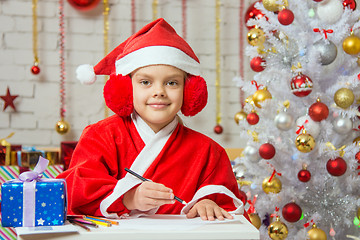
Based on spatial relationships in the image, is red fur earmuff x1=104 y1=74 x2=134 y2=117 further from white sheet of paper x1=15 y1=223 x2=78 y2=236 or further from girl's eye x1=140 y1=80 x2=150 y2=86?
white sheet of paper x1=15 y1=223 x2=78 y2=236

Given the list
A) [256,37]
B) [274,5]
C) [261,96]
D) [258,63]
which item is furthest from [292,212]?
[274,5]

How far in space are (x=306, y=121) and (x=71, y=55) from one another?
1628mm

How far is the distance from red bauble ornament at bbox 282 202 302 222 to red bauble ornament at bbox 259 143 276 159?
25cm

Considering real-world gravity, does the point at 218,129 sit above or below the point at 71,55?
below

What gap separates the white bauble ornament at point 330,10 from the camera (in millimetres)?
2482

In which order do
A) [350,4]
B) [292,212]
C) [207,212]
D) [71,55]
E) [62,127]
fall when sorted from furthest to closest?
1. [71,55]
2. [62,127]
3. [350,4]
4. [292,212]
5. [207,212]

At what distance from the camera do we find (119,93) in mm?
1567

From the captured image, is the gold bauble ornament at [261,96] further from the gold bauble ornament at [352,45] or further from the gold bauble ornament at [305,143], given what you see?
the gold bauble ornament at [352,45]

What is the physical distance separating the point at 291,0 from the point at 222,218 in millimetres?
1613

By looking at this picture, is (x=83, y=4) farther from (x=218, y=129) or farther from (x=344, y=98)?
(x=344, y=98)

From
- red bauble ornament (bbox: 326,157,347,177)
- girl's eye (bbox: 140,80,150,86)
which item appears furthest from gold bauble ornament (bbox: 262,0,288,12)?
girl's eye (bbox: 140,80,150,86)

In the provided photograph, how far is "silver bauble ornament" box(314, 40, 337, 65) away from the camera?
8.23 feet

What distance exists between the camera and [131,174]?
139cm

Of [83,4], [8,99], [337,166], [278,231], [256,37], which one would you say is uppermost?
[83,4]
